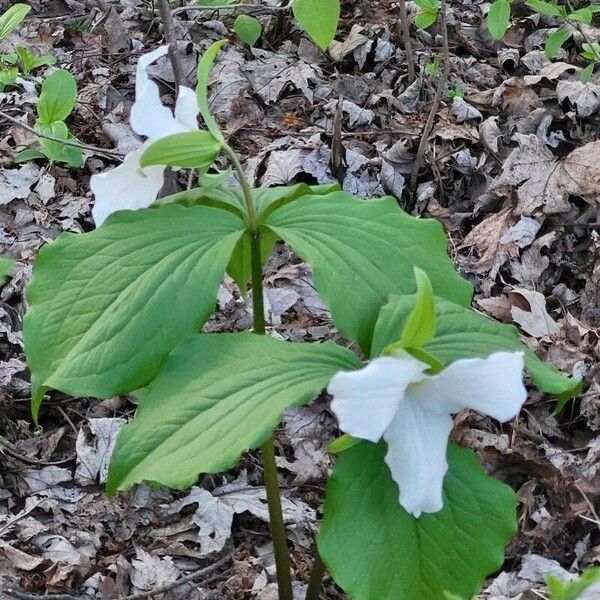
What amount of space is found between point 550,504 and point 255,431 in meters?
1.05

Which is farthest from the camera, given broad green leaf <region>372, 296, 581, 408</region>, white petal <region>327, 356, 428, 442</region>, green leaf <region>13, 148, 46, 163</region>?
green leaf <region>13, 148, 46, 163</region>

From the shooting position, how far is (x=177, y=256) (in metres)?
1.07

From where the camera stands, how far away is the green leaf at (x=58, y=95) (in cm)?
207

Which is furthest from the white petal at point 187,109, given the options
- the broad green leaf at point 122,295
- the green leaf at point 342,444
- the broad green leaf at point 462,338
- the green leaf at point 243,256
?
the green leaf at point 342,444

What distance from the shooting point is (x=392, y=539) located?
3.07ft

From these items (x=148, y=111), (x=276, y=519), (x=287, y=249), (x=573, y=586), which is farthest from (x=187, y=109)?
(x=287, y=249)

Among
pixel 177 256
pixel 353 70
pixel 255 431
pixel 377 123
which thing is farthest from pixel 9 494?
pixel 353 70

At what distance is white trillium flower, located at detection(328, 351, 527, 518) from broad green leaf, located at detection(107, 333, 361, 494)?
0.36 feet

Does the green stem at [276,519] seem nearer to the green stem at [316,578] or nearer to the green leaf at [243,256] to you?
the green stem at [316,578]

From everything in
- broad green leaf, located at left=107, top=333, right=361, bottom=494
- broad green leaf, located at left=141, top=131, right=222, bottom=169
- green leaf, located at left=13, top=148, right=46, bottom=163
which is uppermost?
broad green leaf, located at left=141, top=131, right=222, bottom=169

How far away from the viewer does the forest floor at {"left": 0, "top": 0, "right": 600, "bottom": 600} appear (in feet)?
5.34

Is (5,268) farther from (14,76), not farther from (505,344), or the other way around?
(14,76)

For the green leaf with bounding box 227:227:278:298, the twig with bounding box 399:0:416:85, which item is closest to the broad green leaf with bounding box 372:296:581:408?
the green leaf with bounding box 227:227:278:298

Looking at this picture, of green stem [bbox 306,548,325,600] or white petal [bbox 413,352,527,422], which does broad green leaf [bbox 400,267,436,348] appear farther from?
green stem [bbox 306,548,325,600]
